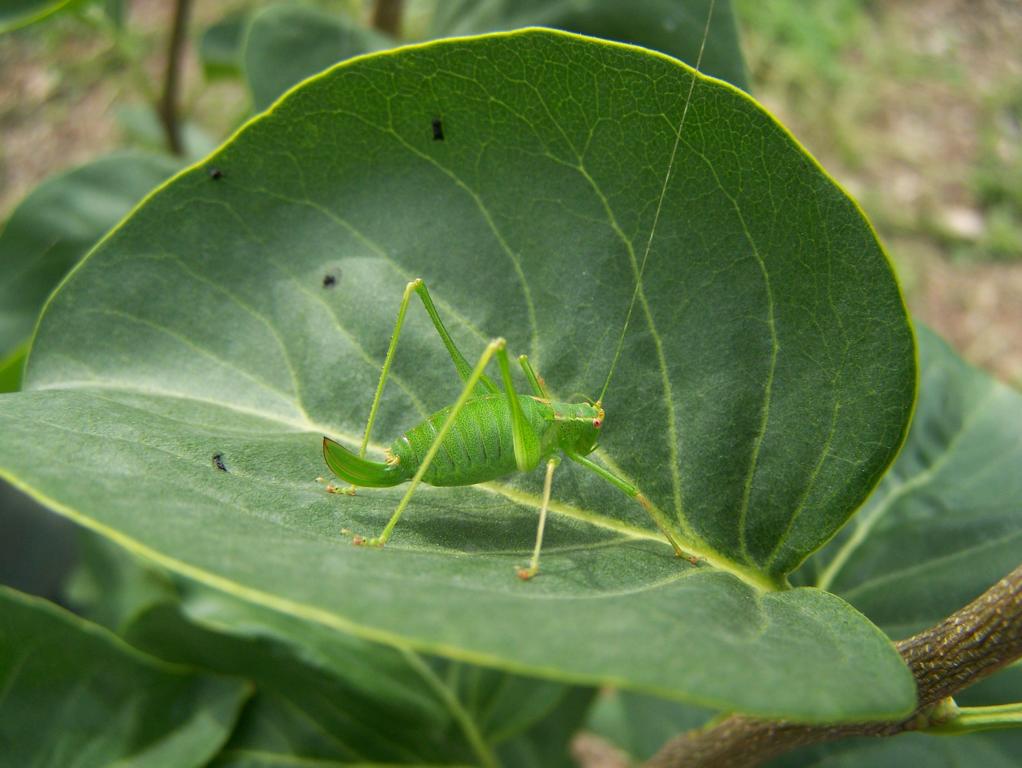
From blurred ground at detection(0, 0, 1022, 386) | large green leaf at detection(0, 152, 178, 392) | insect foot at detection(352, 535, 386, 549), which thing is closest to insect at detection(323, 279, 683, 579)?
insect foot at detection(352, 535, 386, 549)

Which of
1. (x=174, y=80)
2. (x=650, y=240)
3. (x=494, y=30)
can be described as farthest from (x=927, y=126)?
(x=650, y=240)

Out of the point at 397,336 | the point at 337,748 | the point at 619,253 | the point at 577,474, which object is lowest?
the point at 337,748

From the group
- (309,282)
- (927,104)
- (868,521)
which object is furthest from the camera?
(927,104)

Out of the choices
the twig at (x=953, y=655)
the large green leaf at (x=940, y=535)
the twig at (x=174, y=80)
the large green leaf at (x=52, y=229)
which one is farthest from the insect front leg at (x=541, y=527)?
the twig at (x=174, y=80)

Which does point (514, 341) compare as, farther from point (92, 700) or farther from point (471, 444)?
point (92, 700)

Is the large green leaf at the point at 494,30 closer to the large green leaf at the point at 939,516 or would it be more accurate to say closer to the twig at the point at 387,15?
the twig at the point at 387,15

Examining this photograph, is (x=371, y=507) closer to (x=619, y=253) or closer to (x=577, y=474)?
(x=577, y=474)

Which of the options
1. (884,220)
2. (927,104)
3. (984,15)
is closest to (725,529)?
(884,220)
